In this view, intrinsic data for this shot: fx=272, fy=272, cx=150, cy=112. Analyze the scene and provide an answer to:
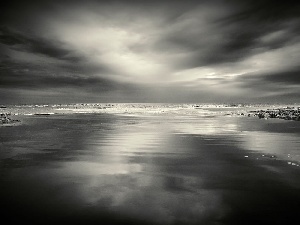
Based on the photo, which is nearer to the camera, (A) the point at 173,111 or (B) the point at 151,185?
(B) the point at 151,185

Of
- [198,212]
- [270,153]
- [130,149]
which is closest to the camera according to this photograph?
[198,212]

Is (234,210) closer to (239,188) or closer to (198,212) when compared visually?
(198,212)

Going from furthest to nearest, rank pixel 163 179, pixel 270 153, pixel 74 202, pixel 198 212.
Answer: pixel 270 153, pixel 163 179, pixel 74 202, pixel 198 212

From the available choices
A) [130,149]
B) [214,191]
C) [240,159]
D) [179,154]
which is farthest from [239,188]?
[130,149]

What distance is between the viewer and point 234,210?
696 cm

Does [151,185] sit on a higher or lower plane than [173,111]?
lower

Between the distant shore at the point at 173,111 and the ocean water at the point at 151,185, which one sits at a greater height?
the distant shore at the point at 173,111

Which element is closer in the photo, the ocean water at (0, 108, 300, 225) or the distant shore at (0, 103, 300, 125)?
the ocean water at (0, 108, 300, 225)

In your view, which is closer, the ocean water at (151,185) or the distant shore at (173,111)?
the ocean water at (151,185)

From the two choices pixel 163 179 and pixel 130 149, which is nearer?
pixel 163 179

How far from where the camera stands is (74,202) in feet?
24.5

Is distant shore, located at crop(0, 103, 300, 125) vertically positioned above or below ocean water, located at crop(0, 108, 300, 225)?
above

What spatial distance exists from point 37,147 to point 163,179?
10009 mm

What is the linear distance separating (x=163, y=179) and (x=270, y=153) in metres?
7.46
